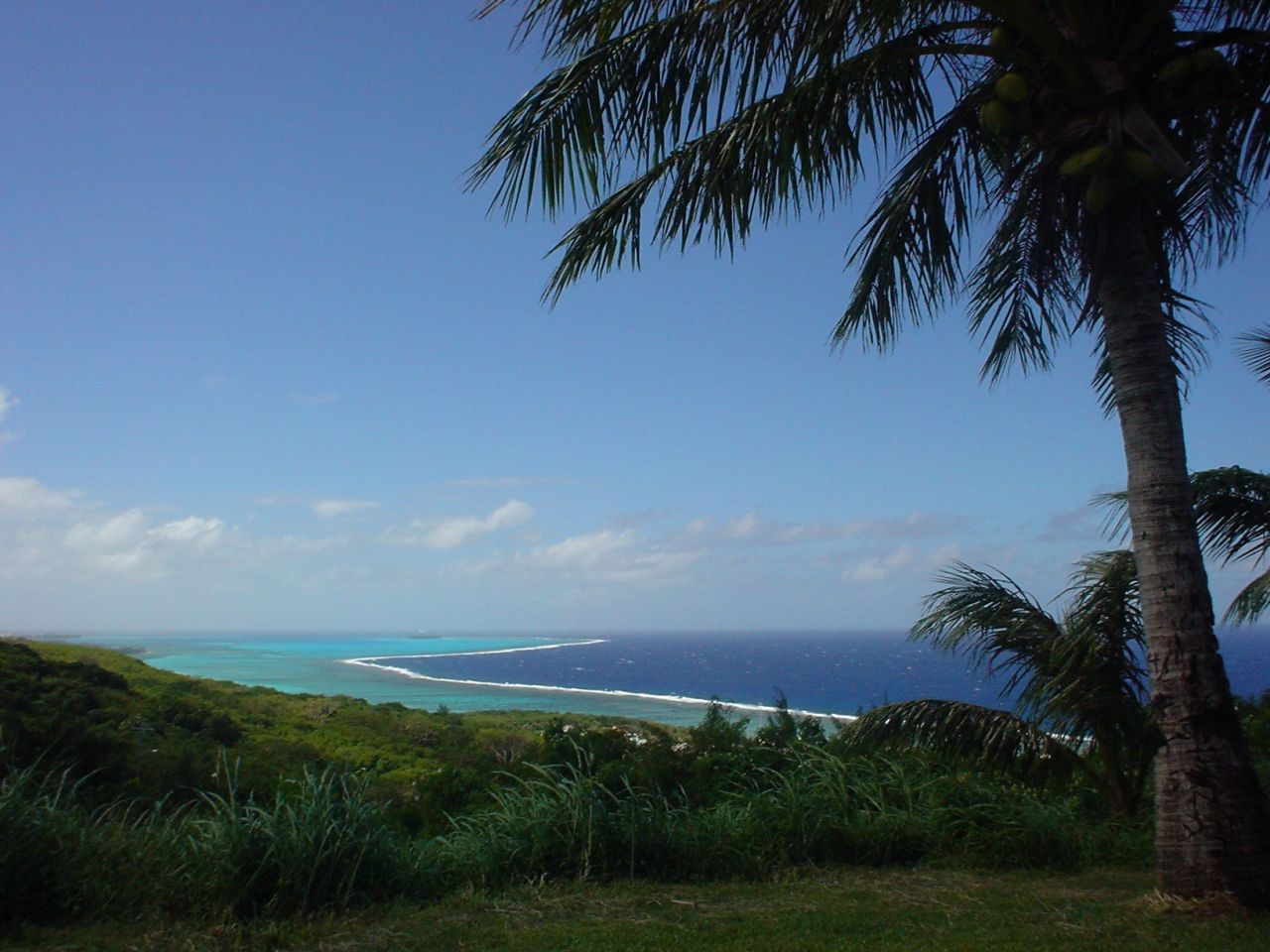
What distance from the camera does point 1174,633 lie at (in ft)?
14.4

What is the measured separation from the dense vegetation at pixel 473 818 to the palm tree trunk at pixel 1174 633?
1894 millimetres

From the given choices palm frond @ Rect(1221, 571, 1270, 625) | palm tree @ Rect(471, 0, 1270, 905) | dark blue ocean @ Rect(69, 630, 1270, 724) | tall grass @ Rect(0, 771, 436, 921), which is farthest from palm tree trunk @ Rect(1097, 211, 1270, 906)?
palm frond @ Rect(1221, 571, 1270, 625)

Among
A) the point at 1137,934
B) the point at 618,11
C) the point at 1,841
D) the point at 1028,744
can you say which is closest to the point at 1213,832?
the point at 1137,934

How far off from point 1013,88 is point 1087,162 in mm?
546

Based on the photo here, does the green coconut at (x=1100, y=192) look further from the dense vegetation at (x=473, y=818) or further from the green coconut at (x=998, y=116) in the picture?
the dense vegetation at (x=473, y=818)

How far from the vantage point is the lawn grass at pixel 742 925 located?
3.81 m

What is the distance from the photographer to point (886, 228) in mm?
5625

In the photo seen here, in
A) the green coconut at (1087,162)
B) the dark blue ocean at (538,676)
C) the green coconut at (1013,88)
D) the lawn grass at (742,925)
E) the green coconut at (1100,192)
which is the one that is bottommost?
the dark blue ocean at (538,676)

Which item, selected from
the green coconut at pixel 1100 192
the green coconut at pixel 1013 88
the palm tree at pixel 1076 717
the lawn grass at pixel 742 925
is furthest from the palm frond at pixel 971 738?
the green coconut at pixel 1013 88

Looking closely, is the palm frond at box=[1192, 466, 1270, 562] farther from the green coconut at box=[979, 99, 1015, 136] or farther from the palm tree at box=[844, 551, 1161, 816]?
the green coconut at box=[979, 99, 1015, 136]

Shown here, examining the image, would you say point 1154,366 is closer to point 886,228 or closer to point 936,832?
point 886,228

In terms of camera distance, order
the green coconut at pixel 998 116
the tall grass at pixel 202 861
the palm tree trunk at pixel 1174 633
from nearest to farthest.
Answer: the palm tree trunk at pixel 1174 633 < the tall grass at pixel 202 861 < the green coconut at pixel 998 116

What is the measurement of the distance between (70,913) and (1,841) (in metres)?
0.47

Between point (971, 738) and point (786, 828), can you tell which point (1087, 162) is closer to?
point (971, 738)
